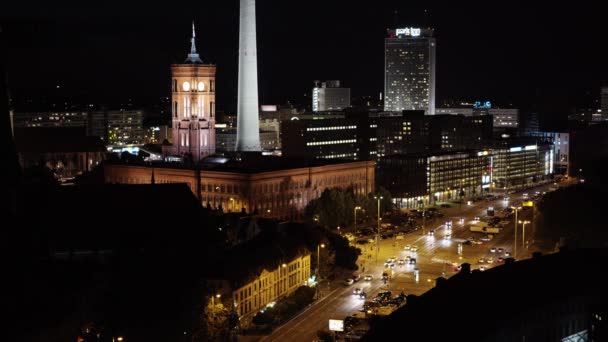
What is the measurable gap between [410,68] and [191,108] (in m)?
99.9

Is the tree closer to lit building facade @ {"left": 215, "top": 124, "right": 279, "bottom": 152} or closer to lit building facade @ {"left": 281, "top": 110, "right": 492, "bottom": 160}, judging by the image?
lit building facade @ {"left": 281, "top": 110, "right": 492, "bottom": 160}

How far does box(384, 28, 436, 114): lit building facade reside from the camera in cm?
17871

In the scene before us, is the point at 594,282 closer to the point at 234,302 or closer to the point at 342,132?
the point at 234,302

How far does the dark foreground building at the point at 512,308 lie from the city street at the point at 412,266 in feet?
25.7

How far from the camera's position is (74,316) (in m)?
28.6

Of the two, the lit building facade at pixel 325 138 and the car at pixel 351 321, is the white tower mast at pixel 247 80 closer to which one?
the lit building facade at pixel 325 138

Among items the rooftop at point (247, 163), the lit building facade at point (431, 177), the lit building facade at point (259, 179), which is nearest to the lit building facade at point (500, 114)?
the lit building facade at point (431, 177)

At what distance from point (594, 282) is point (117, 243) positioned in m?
19.7

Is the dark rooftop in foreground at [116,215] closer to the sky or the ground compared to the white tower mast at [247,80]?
closer to the ground

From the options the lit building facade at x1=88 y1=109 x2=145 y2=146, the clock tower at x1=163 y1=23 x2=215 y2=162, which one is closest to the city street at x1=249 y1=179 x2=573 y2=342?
the clock tower at x1=163 y1=23 x2=215 y2=162

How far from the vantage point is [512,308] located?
88.2ft

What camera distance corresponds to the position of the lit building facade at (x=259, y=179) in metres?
Result: 66.8

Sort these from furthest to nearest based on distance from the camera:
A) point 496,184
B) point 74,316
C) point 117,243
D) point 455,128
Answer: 1. point 455,128
2. point 496,184
3. point 117,243
4. point 74,316

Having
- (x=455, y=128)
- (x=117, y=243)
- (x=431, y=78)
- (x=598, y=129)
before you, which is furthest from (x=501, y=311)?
(x=431, y=78)
